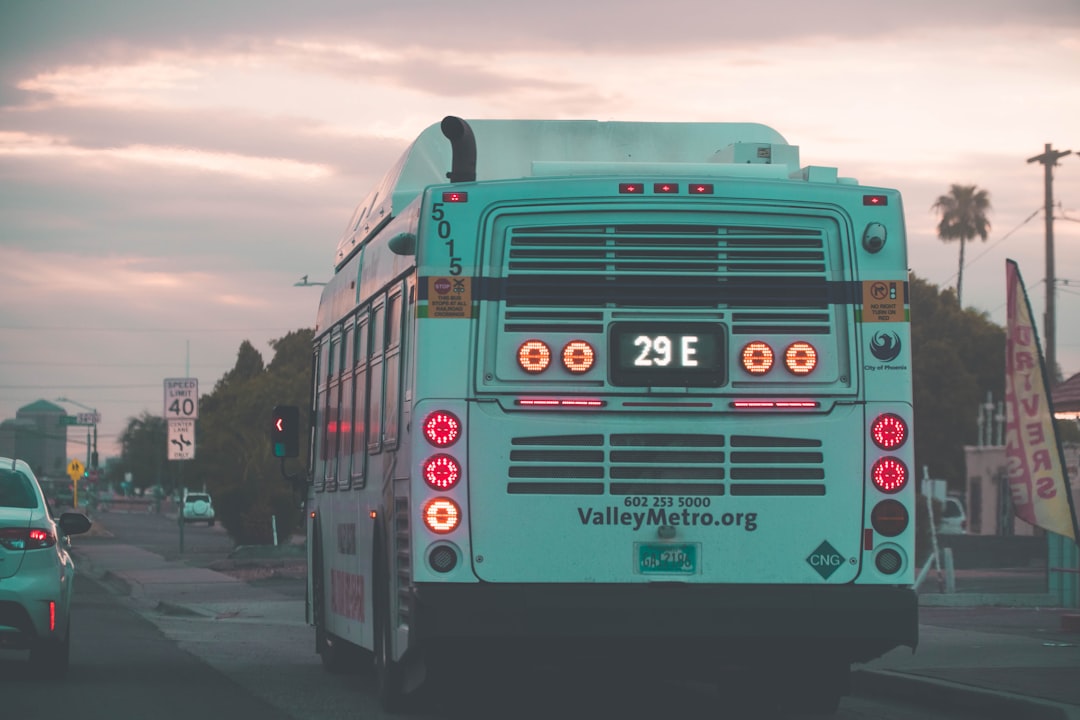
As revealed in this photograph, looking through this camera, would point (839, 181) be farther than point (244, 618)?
No

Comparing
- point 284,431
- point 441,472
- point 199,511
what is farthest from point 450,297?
point 199,511

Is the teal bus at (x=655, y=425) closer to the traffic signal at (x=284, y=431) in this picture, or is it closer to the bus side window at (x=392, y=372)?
the bus side window at (x=392, y=372)

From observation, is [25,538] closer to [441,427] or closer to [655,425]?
[441,427]

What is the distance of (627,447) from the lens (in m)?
9.46

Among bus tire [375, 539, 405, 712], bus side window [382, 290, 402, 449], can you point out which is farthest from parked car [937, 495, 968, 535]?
bus side window [382, 290, 402, 449]

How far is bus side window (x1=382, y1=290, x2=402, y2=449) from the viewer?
1030cm

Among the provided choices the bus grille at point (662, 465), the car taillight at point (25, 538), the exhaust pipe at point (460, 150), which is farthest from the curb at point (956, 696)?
the car taillight at point (25, 538)

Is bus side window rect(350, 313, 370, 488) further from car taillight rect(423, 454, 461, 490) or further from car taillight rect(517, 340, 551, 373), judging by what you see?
car taillight rect(517, 340, 551, 373)

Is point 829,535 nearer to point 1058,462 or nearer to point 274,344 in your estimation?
point 1058,462

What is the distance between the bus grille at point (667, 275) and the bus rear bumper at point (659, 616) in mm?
1406

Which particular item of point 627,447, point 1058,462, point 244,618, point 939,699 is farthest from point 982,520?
point 627,447

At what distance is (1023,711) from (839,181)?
3.62 metres

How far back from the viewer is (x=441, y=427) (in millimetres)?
9430

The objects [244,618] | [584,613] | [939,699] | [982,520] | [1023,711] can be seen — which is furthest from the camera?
[982,520]
